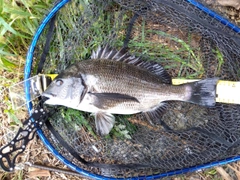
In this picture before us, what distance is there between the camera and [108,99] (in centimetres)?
280

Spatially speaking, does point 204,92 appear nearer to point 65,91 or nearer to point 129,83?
point 129,83

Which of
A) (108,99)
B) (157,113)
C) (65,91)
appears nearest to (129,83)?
(108,99)

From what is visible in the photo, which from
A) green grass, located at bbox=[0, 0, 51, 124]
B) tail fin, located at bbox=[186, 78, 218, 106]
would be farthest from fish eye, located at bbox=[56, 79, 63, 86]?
tail fin, located at bbox=[186, 78, 218, 106]

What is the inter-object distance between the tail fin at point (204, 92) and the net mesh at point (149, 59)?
28cm

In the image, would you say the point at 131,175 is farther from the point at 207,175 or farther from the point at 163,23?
the point at 163,23

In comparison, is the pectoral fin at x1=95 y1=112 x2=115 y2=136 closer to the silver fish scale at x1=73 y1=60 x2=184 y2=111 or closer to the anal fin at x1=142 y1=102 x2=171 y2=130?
the silver fish scale at x1=73 y1=60 x2=184 y2=111

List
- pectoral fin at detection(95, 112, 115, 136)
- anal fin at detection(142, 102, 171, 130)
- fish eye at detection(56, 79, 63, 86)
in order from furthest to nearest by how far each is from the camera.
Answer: anal fin at detection(142, 102, 171, 130) < pectoral fin at detection(95, 112, 115, 136) < fish eye at detection(56, 79, 63, 86)

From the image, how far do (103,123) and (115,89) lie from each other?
333 mm

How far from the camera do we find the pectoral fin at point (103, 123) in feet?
9.46

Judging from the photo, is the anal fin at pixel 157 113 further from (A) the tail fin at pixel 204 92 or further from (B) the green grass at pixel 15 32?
(B) the green grass at pixel 15 32

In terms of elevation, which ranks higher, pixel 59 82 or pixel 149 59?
pixel 149 59

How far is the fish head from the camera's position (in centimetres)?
275

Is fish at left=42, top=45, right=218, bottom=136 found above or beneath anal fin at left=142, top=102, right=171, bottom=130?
above

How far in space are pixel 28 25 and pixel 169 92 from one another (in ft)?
4.90
